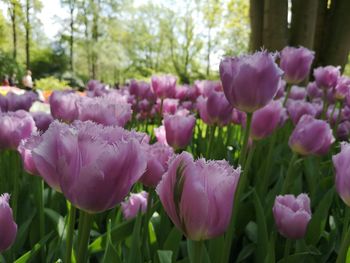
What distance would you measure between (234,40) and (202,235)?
32988 mm

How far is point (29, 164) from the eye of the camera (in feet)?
3.92

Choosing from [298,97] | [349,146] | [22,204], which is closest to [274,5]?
[298,97]

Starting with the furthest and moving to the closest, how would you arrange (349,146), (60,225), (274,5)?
(274,5) → (60,225) → (349,146)

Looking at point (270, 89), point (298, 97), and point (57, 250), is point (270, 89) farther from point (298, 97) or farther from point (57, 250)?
point (298, 97)

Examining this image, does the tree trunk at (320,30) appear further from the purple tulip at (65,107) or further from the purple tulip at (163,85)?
the purple tulip at (65,107)

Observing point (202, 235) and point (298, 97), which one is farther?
point (298, 97)

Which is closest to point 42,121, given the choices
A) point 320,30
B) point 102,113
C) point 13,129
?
point 13,129

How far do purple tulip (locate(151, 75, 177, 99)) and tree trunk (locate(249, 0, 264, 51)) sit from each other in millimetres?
3093

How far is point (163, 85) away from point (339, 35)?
4.14 meters

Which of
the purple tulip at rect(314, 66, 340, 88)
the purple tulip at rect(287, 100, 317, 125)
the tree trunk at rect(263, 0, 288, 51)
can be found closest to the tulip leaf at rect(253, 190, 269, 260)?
the purple tulip at rect(287, 100, 317, 125)

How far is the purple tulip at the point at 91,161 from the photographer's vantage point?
0.66 m

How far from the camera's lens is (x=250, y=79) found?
1.08 meters

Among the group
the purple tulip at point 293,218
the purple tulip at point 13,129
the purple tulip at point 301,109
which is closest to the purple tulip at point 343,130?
the purple tulip at point 301,109

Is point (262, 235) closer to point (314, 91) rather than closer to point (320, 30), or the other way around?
point (314, 91)
